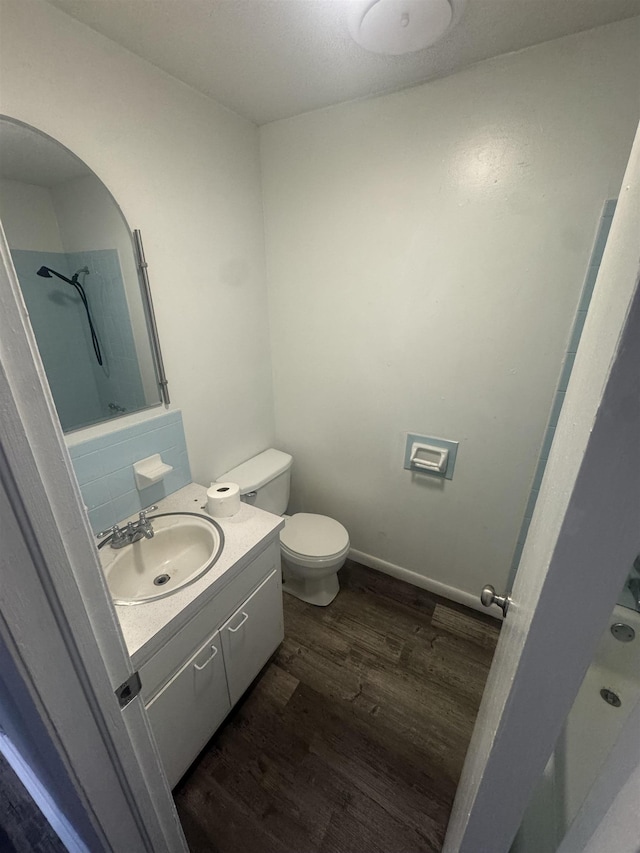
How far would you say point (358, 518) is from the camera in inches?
79.2

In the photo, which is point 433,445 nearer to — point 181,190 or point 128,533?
point 128,533

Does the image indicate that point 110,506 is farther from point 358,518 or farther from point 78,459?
point 358,518

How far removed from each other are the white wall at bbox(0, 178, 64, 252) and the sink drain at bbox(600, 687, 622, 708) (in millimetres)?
2059

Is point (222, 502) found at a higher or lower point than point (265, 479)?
higher

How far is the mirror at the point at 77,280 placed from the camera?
97 centimetres

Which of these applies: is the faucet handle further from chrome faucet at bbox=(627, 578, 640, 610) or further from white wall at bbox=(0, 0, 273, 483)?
chrome faucet at bbox=(627, 578, 640, 610)

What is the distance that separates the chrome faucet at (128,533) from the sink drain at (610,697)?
1443mm

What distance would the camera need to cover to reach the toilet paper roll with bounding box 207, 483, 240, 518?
130 cm

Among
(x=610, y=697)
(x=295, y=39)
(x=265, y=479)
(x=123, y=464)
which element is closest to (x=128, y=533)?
(x=123, y=464)

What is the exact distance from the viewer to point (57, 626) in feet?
1.56

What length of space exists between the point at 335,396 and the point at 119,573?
123 centimetres

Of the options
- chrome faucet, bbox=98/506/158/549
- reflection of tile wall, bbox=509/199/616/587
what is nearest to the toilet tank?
chrome faucet, bbox=98/506/158/549

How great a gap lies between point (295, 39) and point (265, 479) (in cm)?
166

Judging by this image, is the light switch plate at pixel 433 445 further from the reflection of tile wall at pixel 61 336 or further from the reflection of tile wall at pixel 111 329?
the reflection of tile wall at pixel 61 336
